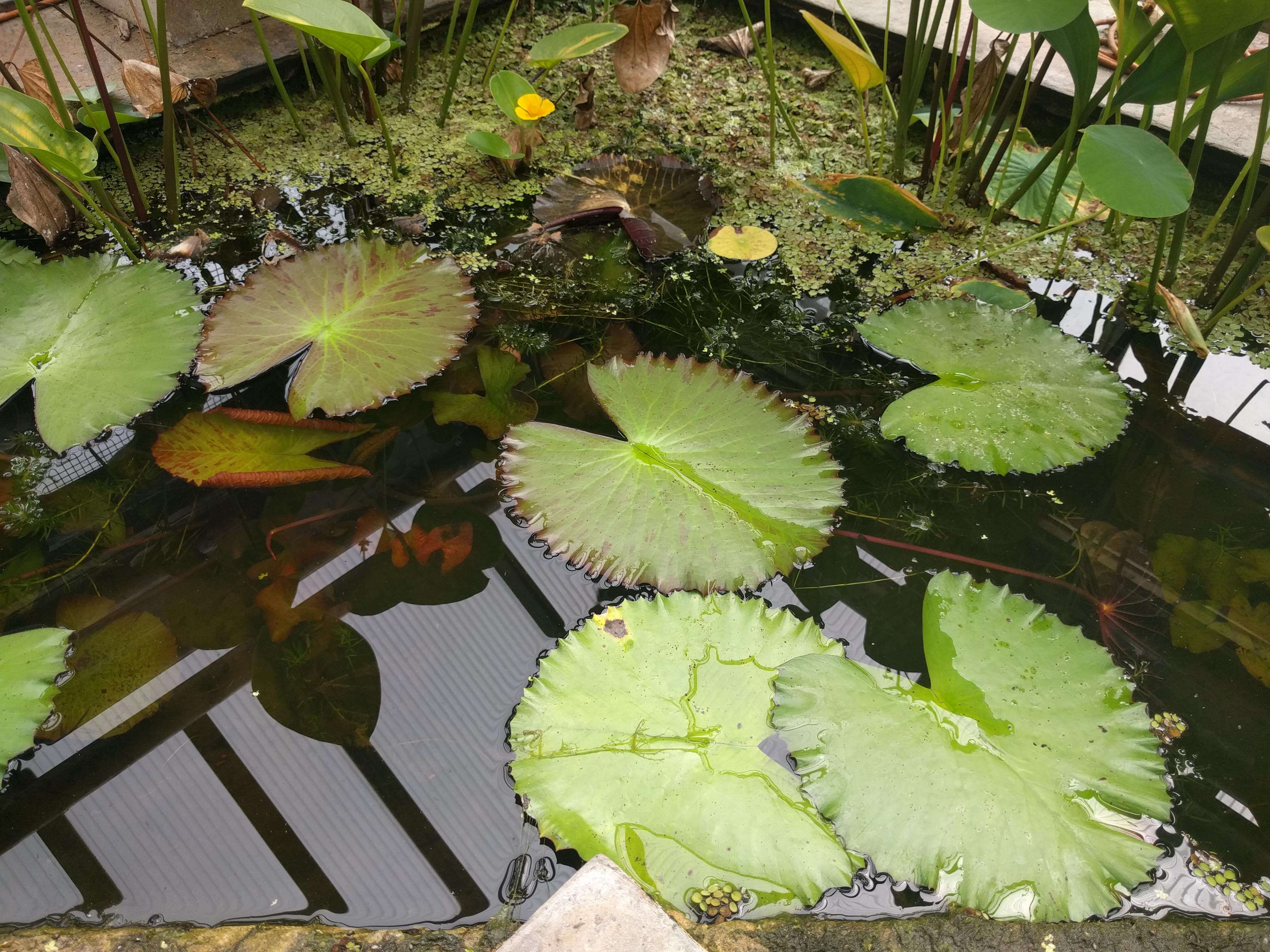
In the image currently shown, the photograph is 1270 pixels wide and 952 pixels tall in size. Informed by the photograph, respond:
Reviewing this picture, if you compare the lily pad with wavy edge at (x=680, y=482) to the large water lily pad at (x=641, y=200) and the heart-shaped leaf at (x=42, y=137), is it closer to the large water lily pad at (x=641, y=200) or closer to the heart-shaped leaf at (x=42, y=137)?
the large water lily pad at (x=641, y=200)

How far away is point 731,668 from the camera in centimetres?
118

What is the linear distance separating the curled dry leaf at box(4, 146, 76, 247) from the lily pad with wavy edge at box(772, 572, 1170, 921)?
1.95 metres

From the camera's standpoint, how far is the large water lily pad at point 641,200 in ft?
6.39

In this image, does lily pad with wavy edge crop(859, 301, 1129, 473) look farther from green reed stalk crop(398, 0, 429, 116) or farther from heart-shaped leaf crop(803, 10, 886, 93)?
green reed stalk crop(398, 0, 429, 116)

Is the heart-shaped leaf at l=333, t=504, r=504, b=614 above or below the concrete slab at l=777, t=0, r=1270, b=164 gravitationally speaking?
below

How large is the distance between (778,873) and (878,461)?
81cm

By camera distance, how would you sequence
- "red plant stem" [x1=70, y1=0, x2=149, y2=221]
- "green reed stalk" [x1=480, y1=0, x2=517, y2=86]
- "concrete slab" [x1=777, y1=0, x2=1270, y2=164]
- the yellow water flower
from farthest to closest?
1. "green reed stalk" [x1=480, y1=0, x2=517, y2=86]
2. "concrete slab" [x1=777, y1=0, x2=1270, y2=164]
3. the yellow water flower
4. "red plant stem" [x1=70, y1=0, x2=149, y2=221]

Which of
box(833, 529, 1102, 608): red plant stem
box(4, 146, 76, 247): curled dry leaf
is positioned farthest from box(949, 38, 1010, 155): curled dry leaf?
box(4, 146, 76, 247): curled dry leaf

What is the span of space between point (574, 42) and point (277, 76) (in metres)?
0.84

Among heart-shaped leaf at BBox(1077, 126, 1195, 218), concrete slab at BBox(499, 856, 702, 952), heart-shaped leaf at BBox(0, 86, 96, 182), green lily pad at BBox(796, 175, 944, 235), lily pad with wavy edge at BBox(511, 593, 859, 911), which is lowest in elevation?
lily pad with wavy edge at BBox(511, 593, 859, 911)

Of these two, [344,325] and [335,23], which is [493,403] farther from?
[335,23]

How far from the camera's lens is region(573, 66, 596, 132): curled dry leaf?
7.51 feet

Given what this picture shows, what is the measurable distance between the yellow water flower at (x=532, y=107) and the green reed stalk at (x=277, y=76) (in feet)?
2.14

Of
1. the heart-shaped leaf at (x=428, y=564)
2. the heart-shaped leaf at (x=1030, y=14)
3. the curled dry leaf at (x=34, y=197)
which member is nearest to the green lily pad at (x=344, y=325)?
the heart-shaped leaf at (x=428, y=564)
